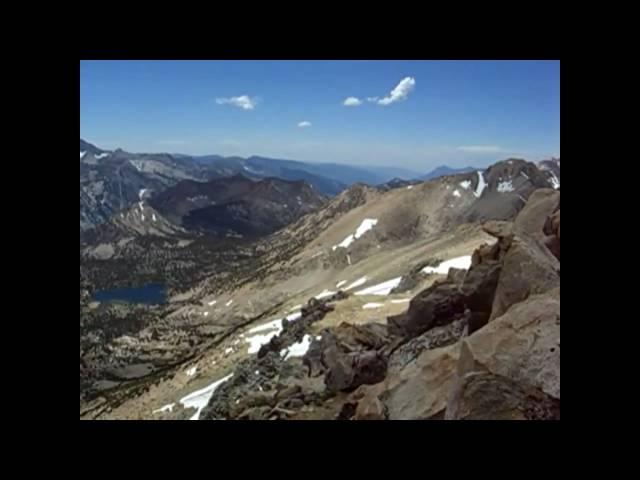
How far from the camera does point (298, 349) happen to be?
1014 inches

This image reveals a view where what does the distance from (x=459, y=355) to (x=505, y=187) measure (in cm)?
9646

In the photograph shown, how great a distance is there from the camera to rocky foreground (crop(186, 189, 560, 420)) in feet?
26.8

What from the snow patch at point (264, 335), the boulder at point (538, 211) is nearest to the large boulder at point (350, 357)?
the boulder at point (538, 211)

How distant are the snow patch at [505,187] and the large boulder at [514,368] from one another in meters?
93.7

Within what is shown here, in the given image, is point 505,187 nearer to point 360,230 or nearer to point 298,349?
point 360,230

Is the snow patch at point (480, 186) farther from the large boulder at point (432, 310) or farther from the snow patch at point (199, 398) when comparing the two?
the large boulder at point (432, 310)

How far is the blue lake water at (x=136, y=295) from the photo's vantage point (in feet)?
506

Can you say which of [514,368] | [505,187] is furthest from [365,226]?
[514,368]
